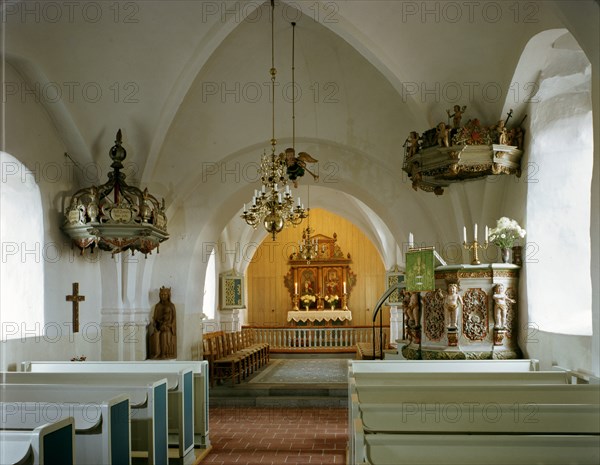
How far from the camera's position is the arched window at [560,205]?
8523mm

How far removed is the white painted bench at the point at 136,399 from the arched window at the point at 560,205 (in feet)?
16.4

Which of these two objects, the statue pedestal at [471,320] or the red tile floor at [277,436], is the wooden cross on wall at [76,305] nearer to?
the red tile floor at [277,436]

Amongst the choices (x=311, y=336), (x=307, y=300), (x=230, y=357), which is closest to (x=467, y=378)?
(x=230, y=357)

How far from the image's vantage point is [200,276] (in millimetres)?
13594

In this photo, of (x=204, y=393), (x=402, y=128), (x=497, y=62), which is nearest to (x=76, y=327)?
(x=204, y=393)

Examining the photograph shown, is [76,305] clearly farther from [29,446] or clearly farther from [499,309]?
[29,446]

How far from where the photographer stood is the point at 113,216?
996 centimetres

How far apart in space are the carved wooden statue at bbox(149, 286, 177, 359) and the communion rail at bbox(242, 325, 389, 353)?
24.8 feet

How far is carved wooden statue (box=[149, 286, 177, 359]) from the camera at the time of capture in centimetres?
1247

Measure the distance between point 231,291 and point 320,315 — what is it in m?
3.94

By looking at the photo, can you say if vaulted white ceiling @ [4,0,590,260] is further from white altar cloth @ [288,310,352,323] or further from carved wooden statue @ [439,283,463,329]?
white altar cloth @ [288,310,352,323]

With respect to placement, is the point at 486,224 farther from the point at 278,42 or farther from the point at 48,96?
the point at 48,96

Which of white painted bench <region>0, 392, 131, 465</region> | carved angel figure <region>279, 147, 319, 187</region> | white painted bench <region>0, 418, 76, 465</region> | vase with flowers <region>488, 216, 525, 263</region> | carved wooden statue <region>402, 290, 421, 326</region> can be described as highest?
carved angel figure <region>279, 147, 319, 187</region>

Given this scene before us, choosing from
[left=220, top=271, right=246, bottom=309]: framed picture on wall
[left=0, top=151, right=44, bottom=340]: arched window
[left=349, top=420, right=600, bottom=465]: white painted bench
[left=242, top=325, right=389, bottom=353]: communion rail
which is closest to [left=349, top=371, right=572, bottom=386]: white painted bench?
[left=349, top=420, right=600, bottom=465]: white painted bench
